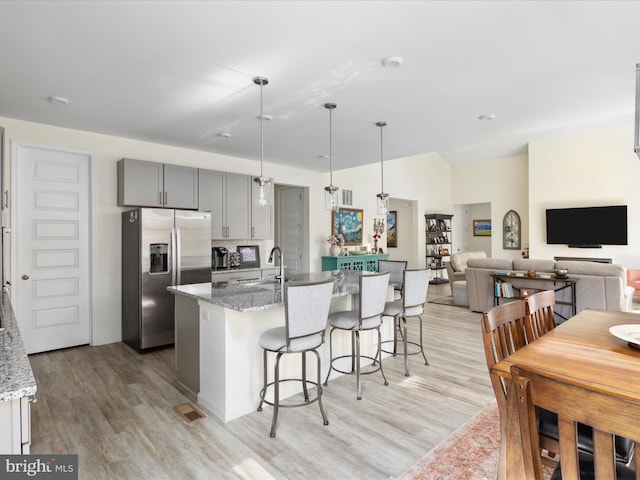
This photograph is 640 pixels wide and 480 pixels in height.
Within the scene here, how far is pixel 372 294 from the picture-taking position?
2.98 m

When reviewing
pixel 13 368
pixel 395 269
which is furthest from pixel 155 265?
pixel 13 368

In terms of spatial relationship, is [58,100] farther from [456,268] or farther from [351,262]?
[456,268]

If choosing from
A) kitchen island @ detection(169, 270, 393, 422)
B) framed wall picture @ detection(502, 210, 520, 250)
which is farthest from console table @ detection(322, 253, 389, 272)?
framed wall picture @ detection(502, 210, 520, 250)

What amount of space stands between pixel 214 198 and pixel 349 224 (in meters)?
3.36

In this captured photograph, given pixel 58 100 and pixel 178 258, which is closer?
pixel 58 100

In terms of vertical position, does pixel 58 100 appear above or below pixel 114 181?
above

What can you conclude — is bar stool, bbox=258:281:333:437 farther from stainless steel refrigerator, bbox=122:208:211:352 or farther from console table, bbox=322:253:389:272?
console table, bbox=322:253:389:272

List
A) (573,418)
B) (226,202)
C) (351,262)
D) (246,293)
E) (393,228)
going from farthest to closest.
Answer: (393,228), (351,262), (226,202), (246,293), (573,418)

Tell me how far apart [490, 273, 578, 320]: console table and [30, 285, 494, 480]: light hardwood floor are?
7.18 feet

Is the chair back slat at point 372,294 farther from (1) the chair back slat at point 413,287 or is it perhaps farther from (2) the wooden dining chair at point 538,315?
(2) the wooden dining chair at point 538,315

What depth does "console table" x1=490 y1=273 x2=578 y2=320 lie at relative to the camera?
493 cm

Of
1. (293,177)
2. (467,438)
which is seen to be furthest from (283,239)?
(467,438)

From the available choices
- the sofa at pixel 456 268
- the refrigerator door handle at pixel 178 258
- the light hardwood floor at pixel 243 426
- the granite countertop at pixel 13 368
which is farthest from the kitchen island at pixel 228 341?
the sofa at pixel 456 268

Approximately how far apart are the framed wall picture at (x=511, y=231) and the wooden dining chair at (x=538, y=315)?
26.1 feet
